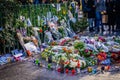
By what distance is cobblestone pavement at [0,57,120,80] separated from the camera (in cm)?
898

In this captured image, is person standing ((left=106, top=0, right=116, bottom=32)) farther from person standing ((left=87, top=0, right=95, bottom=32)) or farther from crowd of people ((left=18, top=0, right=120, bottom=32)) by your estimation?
person standing ((left=87, top=0, right=95, bottom=32))

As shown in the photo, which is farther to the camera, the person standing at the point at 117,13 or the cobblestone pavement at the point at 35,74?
the person standing at the point at 117,13

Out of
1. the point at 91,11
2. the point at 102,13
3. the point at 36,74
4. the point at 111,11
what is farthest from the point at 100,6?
the point at 36,74

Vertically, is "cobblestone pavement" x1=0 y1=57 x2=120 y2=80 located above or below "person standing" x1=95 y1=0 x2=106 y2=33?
below

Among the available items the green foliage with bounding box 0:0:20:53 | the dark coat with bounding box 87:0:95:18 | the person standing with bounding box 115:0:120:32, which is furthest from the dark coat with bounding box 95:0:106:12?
the green foliage with bounding box 0:0:20:53

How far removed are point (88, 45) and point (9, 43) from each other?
3072 millimetres

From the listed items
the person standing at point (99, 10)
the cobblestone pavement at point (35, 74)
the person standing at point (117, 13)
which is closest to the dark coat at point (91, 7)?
the person standing at point (99, 10)

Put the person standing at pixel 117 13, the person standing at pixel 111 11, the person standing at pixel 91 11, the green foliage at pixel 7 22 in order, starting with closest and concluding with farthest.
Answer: the green foliage at pixel 7 22 < the person standing at pixel 117 13 < the person standing at pixel 111 11 < the person standing at pixel 91 11

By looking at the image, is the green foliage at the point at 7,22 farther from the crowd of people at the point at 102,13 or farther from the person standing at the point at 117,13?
the person standing at the point at 117,13

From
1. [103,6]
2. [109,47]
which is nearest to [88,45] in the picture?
[109,47]

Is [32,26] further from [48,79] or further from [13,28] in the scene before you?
[48,79]

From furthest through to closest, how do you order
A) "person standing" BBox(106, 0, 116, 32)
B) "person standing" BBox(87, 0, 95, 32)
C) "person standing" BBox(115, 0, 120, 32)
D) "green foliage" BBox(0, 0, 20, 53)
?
"person standing" BBox(87, 0, 95, 32) < "person standing" BBox(106, 0, 116, 32) < "person standing" BBox(115, 0, 120, 32) < "green foliage" BBox(0, 0, 20, 53)

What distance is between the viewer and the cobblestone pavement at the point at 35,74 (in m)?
8.98

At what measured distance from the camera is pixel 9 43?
11852 mm
